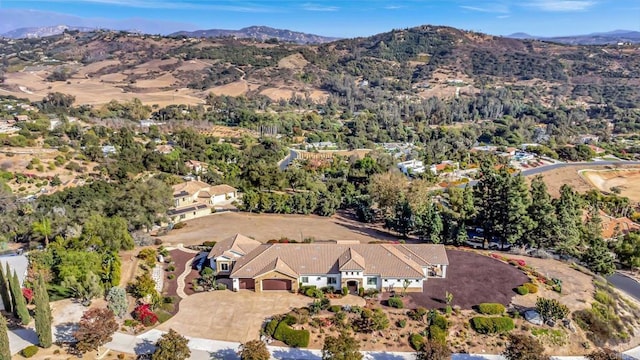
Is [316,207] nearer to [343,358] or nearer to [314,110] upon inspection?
[343,358]

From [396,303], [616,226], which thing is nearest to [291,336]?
[396,303]

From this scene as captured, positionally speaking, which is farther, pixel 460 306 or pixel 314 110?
pixel 314 110

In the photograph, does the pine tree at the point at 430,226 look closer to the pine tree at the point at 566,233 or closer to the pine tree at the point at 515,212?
the pine tree at the point at 515,212

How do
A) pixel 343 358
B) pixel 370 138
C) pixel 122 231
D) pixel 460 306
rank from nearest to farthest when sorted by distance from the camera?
pixel 343 358, pixel 460 306, pixel 122 231, pixel 370 138

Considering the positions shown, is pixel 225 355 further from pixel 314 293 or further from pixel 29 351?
pixel 29 351

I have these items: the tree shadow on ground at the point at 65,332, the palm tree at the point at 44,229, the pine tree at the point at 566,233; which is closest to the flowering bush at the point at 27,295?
the tree shadow on ground at the point at 65,332

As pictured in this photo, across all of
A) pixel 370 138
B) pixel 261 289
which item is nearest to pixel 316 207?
pixel 261 289

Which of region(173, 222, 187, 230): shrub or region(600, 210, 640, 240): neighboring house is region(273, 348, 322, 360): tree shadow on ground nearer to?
region(173, 222, 187, 230): shrub
